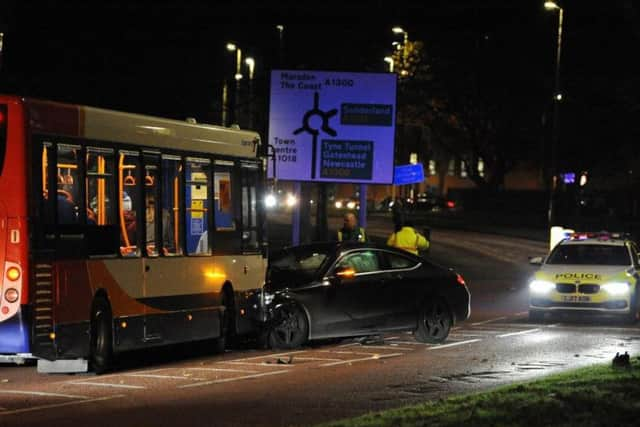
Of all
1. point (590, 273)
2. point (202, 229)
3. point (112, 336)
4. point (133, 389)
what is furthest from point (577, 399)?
point (590, 273)

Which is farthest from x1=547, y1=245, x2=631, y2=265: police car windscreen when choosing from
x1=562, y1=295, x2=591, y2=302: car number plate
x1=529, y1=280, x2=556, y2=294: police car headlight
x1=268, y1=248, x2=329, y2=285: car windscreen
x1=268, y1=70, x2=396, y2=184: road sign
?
x1=268, y1=248, x2=329, y2=285: car windscreen

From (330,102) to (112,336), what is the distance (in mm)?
14849

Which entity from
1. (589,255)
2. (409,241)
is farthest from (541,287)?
(409,241)

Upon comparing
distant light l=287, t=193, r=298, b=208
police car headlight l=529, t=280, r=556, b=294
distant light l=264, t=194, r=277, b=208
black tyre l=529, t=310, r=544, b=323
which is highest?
distant light l=264, t=194, r=277, b=208

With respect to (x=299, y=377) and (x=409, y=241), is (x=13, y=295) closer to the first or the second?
(x=299, y=377)

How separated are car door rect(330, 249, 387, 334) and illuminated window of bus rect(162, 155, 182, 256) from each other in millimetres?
2636

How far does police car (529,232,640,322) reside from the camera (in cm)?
2275

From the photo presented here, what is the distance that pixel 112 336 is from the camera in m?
15.0

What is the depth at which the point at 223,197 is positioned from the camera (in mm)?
18000

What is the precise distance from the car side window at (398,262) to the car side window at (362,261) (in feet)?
0.78

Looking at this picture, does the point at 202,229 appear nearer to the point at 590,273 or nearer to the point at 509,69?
the point at 590,273

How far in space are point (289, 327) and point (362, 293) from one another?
121 centimetres

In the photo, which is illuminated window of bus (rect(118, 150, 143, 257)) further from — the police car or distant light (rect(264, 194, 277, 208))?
the police car

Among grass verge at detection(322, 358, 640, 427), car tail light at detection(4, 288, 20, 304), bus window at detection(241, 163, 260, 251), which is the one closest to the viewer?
grass verge at detection(322, 358, 640, 427)
